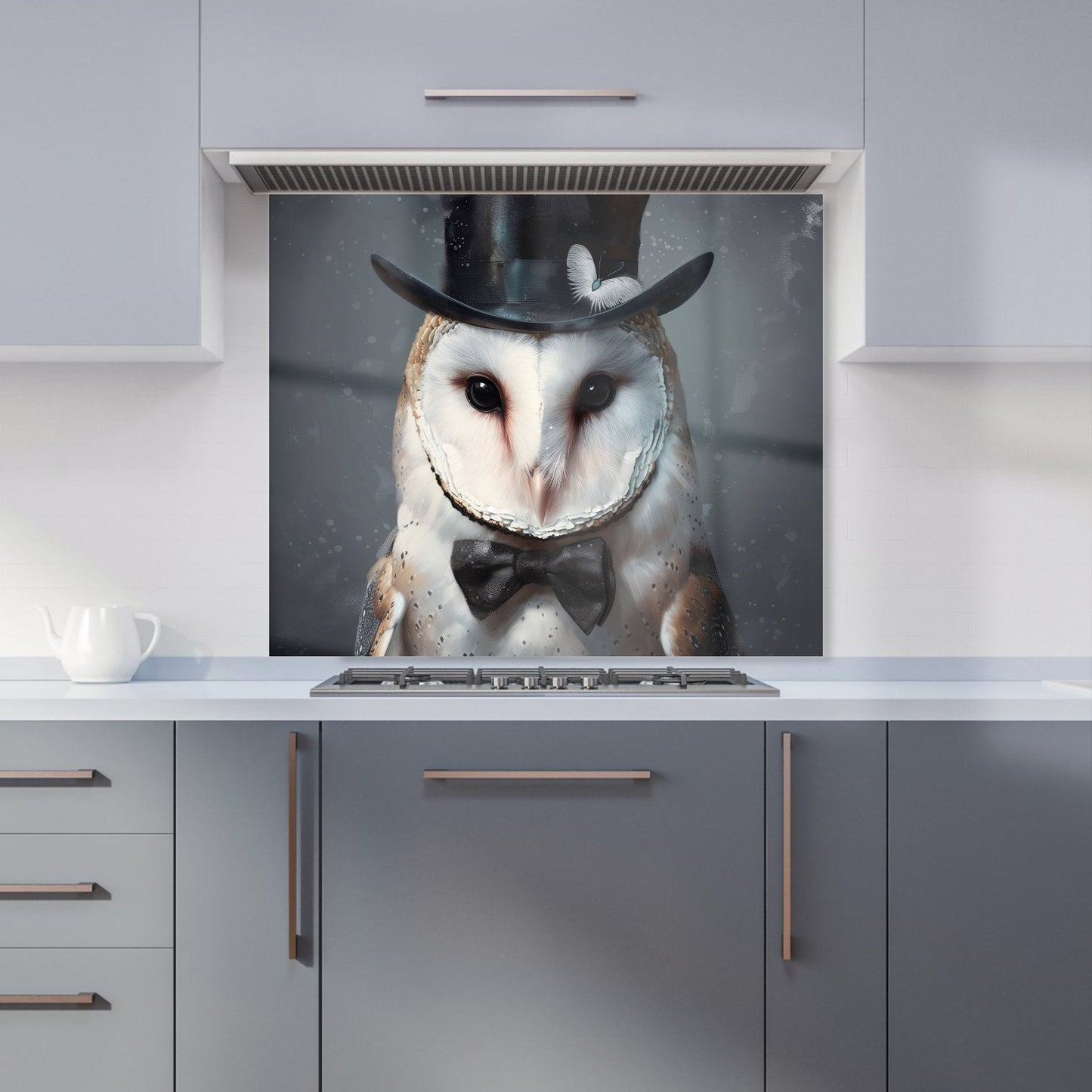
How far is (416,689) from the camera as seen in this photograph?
1905 millimetres

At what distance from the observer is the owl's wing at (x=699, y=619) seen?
2312mm

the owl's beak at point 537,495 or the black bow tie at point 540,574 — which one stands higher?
the owl's beak at point 537,495

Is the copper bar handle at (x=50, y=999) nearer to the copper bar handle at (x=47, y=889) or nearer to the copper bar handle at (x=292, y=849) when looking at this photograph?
the copper bar handle at (x=47, y=889)

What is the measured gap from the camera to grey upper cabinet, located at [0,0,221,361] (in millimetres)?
1990

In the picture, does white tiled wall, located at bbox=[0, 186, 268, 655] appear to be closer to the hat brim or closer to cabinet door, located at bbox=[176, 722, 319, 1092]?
the hat brim

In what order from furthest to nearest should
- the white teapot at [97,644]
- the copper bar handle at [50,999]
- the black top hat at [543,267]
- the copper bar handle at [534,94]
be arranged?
the black top hat at [543,267] < the white teapot at [97,644] < the copper bar handle at [534,94] < the copper bar handle at [50,999]

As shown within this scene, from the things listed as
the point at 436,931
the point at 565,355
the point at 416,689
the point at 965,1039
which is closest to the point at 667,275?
the point at 565,355

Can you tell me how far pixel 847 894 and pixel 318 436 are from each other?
1.56 metres

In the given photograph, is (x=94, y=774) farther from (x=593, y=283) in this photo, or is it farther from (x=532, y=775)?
(x=593, y=283)

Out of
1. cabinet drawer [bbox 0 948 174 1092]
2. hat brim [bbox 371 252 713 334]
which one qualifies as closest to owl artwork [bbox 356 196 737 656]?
hat brim [bbox 371 252 713 334]

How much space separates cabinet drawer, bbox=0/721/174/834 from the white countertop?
3cm

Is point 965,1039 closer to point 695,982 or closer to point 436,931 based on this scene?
point 695,982

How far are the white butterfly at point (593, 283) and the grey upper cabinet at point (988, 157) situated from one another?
1.87ft

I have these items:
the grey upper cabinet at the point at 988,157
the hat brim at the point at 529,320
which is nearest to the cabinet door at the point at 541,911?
the hat brim at the point at 529,320
